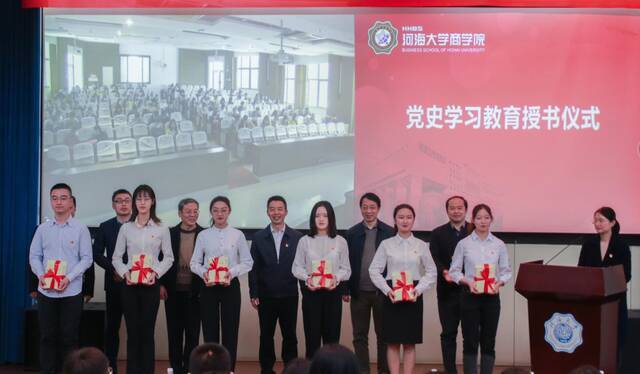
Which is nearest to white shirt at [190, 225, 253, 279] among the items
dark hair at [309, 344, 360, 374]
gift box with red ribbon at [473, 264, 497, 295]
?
gift box with red ribbon at [473, 264, 497, 295]

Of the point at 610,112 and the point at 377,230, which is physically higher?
the point at 610,112

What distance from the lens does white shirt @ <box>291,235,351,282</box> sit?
19.2ft

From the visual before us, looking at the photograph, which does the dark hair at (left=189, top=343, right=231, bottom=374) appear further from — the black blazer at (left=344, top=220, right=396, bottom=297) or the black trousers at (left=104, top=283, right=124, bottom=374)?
the black trousers at (left=104, top=283, right=124, bottom=374)

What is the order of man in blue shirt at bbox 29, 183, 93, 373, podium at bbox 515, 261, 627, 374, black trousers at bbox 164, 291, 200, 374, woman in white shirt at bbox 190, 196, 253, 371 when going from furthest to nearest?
black trousers at bbox 164, 291, 200, 374 → woman in white shirt at bbox 190, 196, 253, 371 → man in blue shirt at bbox 29, 183, 93, 373 → podium at bbox 515, 261, 627, 374

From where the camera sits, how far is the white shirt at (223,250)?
5.85m

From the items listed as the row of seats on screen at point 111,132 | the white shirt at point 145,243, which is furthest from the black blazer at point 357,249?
the row of seats on screen at point 111,132

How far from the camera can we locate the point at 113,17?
6.91 m

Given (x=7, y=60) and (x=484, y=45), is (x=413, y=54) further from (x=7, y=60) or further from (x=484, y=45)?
(x=7, y=60)

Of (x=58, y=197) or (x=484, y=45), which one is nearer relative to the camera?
(x=58, y=197)

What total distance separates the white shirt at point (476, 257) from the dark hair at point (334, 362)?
120 inches

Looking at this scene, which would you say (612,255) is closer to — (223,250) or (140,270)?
(223,250)

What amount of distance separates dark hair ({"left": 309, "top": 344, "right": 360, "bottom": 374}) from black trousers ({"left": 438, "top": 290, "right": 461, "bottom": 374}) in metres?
3.38

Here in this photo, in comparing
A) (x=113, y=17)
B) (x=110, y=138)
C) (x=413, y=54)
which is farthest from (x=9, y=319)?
(x=413, y=54)

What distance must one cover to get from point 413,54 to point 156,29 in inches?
79.6
